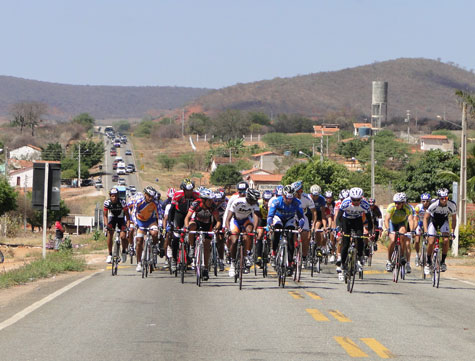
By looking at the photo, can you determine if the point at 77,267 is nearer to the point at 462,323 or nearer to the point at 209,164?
the point at 462,323

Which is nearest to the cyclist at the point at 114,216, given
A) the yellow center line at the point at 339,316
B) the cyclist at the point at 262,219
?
the cyclist at the point at 262,219

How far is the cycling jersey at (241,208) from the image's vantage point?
17.6m

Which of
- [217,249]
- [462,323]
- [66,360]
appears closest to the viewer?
[66,360]

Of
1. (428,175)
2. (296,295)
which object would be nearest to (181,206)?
(296,295)

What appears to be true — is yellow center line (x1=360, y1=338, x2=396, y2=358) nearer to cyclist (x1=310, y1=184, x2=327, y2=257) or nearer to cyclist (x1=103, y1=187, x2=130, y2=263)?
cyclist (x1=103, y1=187, x2=130, y2=263)

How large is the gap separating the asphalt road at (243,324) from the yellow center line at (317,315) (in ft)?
0.05

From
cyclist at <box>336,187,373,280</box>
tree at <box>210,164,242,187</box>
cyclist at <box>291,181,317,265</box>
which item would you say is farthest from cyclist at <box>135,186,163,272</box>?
tree at <box>210,164,242,187</box>

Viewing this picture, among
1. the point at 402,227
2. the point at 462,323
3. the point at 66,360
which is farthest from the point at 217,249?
the point at 66,360

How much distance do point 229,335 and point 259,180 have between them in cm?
10146

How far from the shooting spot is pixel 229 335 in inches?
427

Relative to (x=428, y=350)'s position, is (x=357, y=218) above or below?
above

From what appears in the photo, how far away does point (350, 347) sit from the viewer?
10.2 meters

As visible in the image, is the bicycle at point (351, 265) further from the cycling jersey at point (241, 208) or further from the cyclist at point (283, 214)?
the cycling jersey at point (241, 208)

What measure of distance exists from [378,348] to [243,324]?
2.24m
